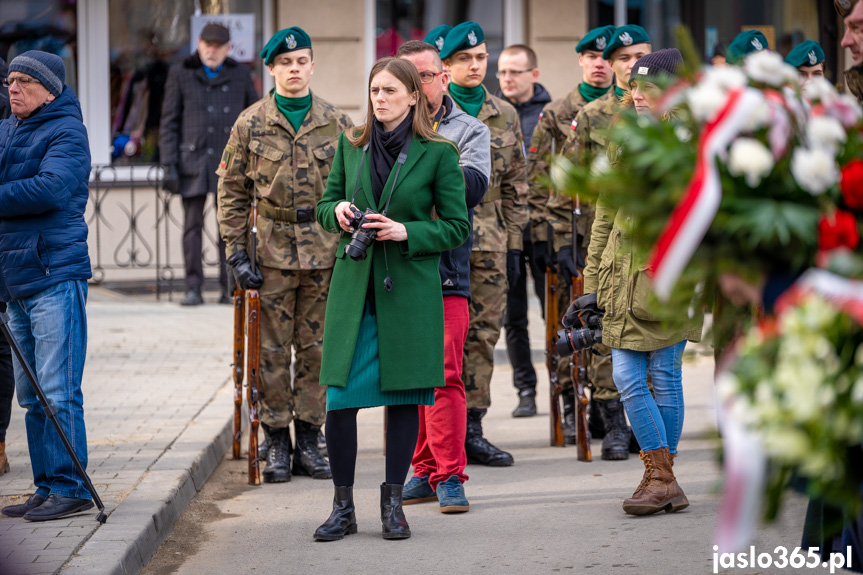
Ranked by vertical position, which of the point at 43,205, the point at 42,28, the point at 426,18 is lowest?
the point at 43,205

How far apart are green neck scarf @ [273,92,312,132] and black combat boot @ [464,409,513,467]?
6.15 feet

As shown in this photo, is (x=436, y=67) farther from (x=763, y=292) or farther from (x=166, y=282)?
(x=166, y=282)

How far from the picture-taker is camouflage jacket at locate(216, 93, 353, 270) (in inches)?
251

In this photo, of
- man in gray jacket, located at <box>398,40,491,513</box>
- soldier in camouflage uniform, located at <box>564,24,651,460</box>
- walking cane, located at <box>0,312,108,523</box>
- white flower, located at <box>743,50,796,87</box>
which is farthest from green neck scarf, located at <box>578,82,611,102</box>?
white flower, located at <box>743,50,796,87</box>

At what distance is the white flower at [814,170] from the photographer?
2436 mm

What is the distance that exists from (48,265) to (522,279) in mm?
3566

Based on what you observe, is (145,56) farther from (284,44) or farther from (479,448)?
(479,448)

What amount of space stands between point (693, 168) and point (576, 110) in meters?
4.81

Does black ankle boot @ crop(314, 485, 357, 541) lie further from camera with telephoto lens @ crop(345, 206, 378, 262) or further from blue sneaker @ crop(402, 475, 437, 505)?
camera with telephoto lens @ crop(345, 206, 378, 262)

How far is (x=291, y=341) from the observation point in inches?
259

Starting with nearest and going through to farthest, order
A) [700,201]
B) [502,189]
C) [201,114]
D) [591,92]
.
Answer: [700,201] → [502,189] → [591,92] → [201,114]

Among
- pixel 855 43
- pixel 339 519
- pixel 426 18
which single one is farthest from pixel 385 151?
pixel 426 18

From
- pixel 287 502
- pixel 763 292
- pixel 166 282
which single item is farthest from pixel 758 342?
pixel 166 282

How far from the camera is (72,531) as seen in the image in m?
4.89
